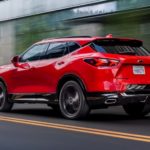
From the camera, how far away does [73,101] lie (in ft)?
36.1

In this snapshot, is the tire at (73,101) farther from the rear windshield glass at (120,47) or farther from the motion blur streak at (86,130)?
the rear windshield glass at (120,47)

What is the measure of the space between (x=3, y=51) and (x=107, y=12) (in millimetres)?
10068

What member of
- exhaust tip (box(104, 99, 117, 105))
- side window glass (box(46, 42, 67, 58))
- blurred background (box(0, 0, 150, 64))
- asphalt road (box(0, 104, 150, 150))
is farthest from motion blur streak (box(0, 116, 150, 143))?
blurred background (box(0, 0, 150, 64))

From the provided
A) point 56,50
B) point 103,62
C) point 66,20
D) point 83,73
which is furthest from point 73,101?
point 66,20

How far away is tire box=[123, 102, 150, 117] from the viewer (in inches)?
459

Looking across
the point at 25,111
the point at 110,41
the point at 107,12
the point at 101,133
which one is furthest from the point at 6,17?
the point at 101,133

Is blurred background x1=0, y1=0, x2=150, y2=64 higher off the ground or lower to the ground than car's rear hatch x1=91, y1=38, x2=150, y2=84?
higher

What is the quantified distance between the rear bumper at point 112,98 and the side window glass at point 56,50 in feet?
4.49

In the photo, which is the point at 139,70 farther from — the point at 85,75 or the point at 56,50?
the point at 56,50

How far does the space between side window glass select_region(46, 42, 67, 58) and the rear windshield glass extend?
79 centimetres

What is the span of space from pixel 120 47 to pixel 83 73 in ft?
3.33

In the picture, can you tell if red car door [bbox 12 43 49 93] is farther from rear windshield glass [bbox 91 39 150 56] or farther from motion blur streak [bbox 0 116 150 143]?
rear windshield glass [bbox 91 39 150 56]

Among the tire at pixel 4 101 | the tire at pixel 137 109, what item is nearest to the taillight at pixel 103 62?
the tire at pixel 137 109

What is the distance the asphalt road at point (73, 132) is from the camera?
7.84 meters
